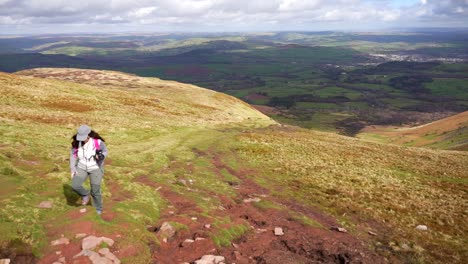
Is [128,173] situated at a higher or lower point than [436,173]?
higher

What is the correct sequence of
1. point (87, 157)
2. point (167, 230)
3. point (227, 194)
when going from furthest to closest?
point (227, 194)
point (167, 230)
point (87, 157)

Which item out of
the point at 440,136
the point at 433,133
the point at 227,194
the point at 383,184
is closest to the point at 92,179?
the point at 227,194

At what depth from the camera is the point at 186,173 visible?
3011cm

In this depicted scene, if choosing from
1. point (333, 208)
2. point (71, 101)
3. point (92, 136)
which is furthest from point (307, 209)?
point (71, 101)

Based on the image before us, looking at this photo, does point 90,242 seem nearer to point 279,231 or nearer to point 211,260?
point 211,260

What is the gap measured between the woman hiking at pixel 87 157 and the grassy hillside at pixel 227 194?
163 centimetres

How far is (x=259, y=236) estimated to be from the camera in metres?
18.0

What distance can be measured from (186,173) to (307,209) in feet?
36.6

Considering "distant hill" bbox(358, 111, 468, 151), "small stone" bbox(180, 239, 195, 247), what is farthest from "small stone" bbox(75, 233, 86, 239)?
"distant hill" bbox(358, 111, 468, 151)

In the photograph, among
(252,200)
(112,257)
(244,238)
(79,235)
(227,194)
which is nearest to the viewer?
(112,257)

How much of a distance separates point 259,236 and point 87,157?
9.59 m

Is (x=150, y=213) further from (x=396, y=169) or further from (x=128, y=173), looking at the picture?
(x=396, y=169)

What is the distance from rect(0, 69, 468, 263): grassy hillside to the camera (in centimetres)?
1497

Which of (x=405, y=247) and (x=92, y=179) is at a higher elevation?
(x=92, y=179)
